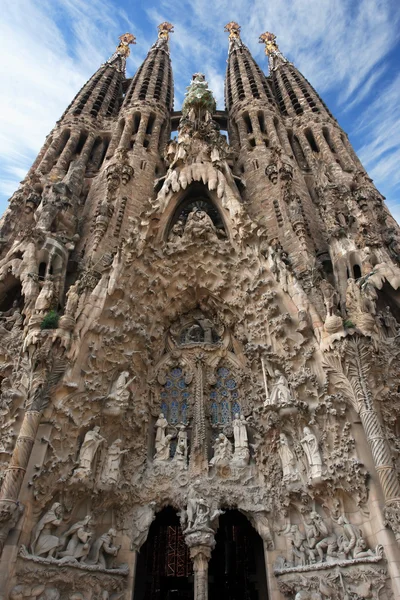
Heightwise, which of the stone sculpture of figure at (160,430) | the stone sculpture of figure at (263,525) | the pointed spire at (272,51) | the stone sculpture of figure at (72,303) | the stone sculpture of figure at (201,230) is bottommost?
the stone sculpture of figure at (263,525)

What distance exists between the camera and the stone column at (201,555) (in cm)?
738

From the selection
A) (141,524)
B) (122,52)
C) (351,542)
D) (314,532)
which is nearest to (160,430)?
(141,524)

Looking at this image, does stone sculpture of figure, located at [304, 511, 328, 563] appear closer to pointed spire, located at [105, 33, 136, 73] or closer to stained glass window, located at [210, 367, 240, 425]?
stained glass window, located at [210, 367, 240, 425]

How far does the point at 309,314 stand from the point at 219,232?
368 cm

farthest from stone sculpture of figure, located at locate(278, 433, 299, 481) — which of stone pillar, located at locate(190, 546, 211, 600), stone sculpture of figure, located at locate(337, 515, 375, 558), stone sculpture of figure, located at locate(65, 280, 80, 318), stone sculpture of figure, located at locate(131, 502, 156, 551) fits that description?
stone sculpture of figure, located at locate(65, 280, 80, 318)

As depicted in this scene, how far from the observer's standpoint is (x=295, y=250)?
454 inches

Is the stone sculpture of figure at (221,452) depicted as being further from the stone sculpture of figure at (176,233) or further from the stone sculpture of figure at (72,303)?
the stone sculpture of figure at (176,233)

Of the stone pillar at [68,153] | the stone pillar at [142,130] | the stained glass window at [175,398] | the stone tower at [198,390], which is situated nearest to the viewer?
the stone tower at [198,390]

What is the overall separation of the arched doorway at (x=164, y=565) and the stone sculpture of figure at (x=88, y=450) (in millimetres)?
3124

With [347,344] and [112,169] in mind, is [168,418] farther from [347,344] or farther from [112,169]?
[112,169]

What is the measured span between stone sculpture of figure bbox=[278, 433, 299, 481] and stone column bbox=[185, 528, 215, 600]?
174cm

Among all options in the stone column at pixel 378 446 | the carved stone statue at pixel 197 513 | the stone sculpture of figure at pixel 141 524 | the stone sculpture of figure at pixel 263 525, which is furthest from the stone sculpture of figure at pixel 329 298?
the stone sculpture of figure at pixel 141 524

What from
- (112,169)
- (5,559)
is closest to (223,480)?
(5,559)

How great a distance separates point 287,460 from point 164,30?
30.8 m
